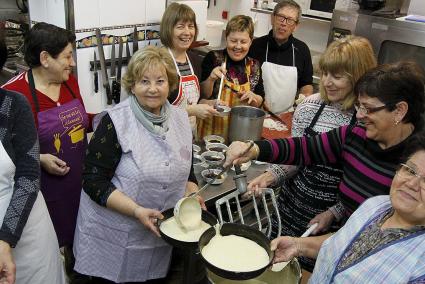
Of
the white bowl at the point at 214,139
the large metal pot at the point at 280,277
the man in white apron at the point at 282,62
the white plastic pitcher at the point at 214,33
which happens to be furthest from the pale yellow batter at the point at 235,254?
the white plastic pitcher at the point at 214,33

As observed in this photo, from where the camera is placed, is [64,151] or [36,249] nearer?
[36,249]

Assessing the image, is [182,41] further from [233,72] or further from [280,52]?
[280,52]

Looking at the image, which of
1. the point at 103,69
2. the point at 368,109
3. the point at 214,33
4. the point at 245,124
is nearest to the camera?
the point at 368,109

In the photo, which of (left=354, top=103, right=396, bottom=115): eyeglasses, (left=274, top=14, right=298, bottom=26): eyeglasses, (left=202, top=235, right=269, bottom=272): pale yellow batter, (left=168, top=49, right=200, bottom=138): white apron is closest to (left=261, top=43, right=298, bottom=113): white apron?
(left=274, top=14, right=298, bottom=26): eyeglasses

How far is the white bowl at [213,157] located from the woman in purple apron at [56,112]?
0.64 m

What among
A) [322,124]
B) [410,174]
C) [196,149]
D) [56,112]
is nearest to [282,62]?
[196,149]

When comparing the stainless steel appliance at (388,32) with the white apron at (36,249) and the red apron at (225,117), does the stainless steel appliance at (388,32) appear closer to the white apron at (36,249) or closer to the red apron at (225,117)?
the red apron at (225,117)

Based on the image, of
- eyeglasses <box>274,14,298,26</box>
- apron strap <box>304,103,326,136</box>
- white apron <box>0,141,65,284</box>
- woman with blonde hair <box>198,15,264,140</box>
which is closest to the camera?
white apron <box>0,141,65,284</box>

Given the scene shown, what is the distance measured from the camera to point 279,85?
9.21 ft

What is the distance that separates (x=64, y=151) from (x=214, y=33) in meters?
2.41

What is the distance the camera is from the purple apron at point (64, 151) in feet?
5.99

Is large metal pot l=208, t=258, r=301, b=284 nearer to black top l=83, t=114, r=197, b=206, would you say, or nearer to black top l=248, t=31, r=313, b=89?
black top l=83, t=114, r=197, b=206

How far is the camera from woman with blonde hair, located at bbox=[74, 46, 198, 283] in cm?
149

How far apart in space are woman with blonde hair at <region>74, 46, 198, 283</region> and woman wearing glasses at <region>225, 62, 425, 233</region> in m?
0.29
